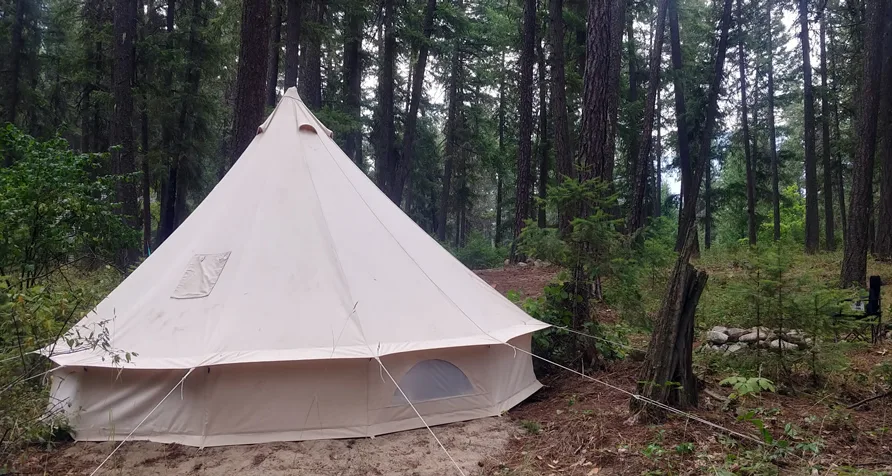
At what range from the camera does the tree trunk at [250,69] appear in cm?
819

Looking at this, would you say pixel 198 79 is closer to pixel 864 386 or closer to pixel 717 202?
pixel 864 386

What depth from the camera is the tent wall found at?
4.43m

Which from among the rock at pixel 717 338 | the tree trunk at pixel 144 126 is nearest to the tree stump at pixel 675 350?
the rock at pixel 717 338

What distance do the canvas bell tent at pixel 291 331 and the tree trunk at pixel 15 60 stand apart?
1485 centimetres

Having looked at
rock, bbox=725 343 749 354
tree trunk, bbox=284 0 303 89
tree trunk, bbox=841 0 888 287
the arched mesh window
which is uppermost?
tree trunk, bbox=284 0 303 89

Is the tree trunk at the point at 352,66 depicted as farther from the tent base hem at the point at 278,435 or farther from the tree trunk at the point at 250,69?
the tent base hem at the point at 278,435

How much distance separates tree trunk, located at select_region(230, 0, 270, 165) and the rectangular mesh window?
321cm

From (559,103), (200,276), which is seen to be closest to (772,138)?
(559,103)

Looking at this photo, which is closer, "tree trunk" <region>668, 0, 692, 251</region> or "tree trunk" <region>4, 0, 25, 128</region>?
"tree trunk" <region>4, 0, 25, 128</region>

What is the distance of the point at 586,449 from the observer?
13.3 feet

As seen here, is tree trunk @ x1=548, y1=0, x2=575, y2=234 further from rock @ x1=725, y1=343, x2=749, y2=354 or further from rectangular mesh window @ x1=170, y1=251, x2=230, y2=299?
rectangular mesh window @ x1=170, y1=251, x2=230, y2=299

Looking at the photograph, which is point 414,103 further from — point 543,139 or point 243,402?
point 243,402

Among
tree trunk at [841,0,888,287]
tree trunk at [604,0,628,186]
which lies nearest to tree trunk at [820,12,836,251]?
tree trunk at [841,0,888,287]

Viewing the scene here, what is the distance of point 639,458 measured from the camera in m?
3.70
